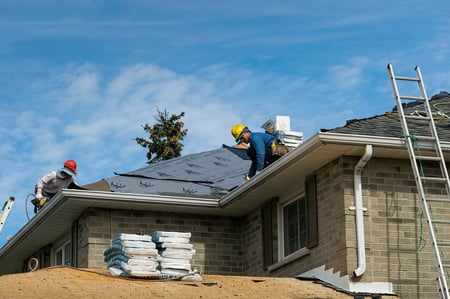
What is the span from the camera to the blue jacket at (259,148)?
64.4ft

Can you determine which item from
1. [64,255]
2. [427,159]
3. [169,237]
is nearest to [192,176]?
[64,255]

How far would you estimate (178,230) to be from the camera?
20.5 metres

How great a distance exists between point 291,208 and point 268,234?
746 mm

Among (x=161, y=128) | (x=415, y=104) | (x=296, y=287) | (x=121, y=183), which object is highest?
(x=161, y=128)

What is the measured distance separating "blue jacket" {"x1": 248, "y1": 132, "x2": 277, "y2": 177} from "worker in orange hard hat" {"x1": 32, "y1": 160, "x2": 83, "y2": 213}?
3.77 meters

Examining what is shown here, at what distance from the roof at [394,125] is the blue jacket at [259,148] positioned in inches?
85.8

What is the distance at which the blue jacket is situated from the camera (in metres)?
19.6

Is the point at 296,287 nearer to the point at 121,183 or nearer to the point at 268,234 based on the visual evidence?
the point at 268,234

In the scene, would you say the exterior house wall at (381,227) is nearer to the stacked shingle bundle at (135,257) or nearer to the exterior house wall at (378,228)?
the exterior house wall at (378,228)

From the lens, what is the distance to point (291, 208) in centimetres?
1911

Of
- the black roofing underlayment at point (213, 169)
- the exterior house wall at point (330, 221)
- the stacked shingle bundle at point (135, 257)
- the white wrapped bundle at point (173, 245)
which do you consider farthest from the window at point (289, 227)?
the stacked shingle bundle at point (135, 257)

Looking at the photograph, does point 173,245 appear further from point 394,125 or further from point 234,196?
point 394,125

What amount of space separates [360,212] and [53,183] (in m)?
7.41

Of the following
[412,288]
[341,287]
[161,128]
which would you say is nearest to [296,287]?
[341,287]
